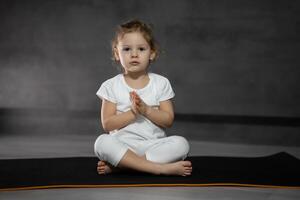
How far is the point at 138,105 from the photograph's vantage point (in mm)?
2637

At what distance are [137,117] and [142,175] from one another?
273 mm

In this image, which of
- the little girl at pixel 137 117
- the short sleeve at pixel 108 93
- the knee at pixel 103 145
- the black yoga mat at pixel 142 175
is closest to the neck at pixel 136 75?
the little girl at pixel 137 117

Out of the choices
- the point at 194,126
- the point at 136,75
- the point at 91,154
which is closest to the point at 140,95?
the point at 136,75

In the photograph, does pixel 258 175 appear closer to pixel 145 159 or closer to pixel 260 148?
→ pixel 145 159

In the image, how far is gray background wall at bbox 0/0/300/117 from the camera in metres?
4.50

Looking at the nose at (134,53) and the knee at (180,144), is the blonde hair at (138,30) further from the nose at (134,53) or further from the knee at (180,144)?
the knee at (180,144)

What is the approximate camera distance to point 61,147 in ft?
12.8

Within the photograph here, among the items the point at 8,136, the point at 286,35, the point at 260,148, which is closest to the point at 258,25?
the point at 286,35

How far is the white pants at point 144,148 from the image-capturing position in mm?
2639

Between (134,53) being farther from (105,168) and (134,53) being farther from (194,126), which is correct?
(194,126)

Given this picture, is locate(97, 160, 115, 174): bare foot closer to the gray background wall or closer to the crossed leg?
the crossed leg

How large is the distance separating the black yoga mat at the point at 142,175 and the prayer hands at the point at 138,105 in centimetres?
29

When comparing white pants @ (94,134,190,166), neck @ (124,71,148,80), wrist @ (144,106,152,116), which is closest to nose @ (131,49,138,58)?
neck @ (124,71,148,80)

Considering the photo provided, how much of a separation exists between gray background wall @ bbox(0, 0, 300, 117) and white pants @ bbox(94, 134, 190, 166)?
1.92m
